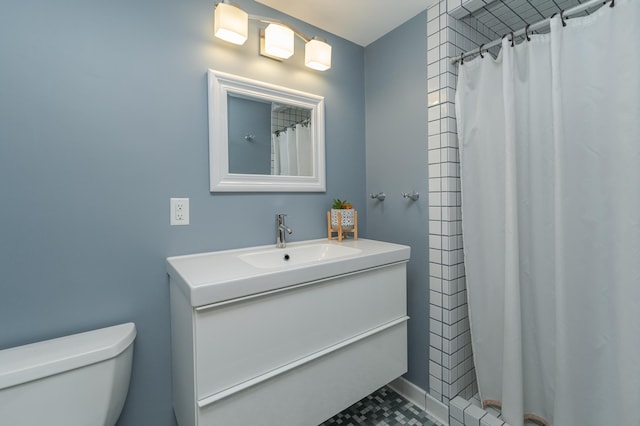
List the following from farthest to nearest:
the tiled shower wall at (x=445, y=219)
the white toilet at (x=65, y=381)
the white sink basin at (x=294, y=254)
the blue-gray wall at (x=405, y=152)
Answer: the blue-gray wall at (x=405, y=152)
the tiled shower wall at (x=445, y=219)
the white sink basin at (x=294, y=254)
the white toilet at (x=65, y=381)

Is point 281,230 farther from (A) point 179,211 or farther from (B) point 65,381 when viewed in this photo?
(B) point 65,381

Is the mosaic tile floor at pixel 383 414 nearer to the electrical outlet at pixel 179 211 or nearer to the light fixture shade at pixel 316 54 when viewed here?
the electrical outlet at pixel 179 211

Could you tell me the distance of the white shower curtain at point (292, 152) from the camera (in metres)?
1.53

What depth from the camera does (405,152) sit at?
167 centimetres

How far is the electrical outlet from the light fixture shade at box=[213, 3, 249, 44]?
0.75 meters

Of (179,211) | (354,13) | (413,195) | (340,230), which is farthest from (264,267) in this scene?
(354,13)

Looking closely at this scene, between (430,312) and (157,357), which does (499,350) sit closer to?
(430,312)

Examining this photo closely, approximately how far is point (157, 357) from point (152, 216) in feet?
1.96

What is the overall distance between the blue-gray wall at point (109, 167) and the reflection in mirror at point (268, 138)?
0.14 m

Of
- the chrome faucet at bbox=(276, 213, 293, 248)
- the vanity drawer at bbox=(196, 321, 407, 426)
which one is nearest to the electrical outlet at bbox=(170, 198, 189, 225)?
the chrome faucet at bbox=(276, 213, 293, 248)

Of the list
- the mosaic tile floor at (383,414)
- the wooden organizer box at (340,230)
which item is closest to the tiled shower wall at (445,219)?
the mosaic tile floor at (383,414)

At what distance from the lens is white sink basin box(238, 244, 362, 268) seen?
1.37m

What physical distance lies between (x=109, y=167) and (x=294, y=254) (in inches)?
34.2

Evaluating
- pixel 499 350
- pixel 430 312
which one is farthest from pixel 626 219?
pixel 430 312
